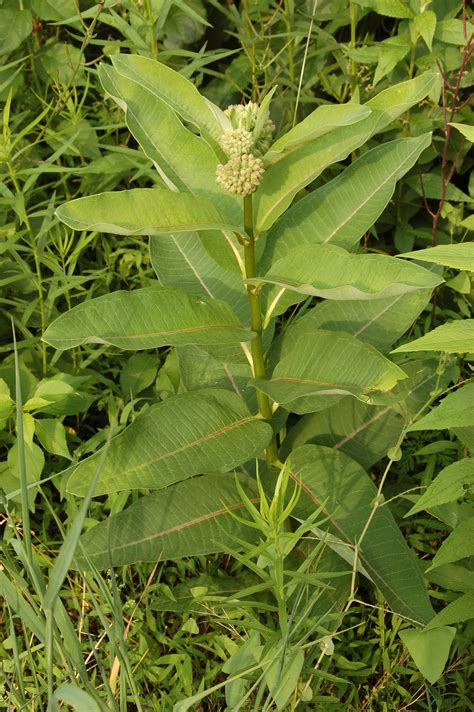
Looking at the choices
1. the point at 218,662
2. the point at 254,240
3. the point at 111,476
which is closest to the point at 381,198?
the point at 254,240

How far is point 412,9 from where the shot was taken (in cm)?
245

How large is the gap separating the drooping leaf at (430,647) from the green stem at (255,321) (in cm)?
50

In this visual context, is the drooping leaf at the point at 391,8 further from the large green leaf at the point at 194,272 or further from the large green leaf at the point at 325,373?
the large green leaf at the point at 325,373

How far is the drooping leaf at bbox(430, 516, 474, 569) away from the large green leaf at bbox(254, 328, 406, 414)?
298 mm

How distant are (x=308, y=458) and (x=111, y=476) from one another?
44cm

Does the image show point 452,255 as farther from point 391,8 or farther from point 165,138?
point 391,8

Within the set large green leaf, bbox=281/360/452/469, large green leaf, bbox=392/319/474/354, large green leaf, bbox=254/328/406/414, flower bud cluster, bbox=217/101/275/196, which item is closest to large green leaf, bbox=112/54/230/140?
flower bud cluster, bbox=217/101/275/196

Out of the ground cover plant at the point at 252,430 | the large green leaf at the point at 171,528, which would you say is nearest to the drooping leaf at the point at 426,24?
the ground cover plant at the point at 252,430

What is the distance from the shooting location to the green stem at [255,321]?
175 centimetres

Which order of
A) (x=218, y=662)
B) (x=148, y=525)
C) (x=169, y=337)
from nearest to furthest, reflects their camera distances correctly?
1. (x=169, y=337)
2. (x=148, y=525)
3. (x=218, y=662)

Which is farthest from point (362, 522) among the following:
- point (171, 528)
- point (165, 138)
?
point (165, 138)

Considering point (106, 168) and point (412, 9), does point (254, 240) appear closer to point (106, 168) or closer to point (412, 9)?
point (106, 168)

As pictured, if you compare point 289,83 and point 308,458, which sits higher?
point 289,83

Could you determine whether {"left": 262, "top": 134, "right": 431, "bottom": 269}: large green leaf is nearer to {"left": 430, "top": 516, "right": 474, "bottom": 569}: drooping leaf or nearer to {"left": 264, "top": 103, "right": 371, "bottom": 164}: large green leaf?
{"left": 264, "top": 103, "right": 371, "bottom": 164}: large green leaf
